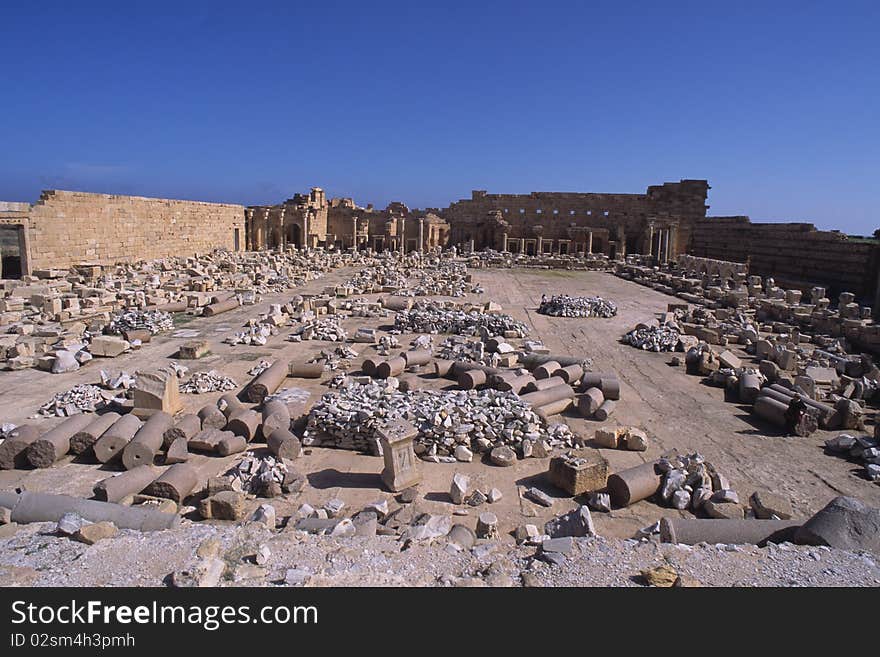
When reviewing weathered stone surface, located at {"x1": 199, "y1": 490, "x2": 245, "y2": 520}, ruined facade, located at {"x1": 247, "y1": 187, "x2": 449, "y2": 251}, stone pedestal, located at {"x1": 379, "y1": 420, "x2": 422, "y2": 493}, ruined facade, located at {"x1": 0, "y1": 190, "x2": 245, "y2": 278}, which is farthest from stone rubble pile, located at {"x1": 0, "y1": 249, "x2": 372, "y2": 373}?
ruined facade, located at {"x1": 247, "y1": 187, "x2": 449, "y2": 251}

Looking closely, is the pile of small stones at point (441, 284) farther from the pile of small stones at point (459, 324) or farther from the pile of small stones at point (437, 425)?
the pile of small stones at point (437, 425)

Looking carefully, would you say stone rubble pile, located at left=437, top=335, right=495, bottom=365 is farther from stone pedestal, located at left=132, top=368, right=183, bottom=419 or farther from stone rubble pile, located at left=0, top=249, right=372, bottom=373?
stone rubble pile, located at left=0, top=249, right=372, bottom=373

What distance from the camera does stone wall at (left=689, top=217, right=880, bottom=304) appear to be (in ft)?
74.8

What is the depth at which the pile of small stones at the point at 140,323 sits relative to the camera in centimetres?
1384

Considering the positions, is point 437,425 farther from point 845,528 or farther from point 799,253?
point 799,253

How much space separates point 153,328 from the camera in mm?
14227

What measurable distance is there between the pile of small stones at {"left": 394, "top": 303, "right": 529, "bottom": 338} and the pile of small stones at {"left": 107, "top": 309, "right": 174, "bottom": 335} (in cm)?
601

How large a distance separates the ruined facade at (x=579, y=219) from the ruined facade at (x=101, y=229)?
18.0 m

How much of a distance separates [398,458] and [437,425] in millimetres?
1144

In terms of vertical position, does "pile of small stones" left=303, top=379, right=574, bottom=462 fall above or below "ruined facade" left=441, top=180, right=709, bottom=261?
below

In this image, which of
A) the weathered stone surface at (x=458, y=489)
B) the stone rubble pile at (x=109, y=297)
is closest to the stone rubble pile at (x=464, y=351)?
the weathered stone surface at (x=458, y=489)

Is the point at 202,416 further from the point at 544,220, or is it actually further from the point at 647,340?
the point at 544,220

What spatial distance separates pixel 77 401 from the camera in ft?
29.1

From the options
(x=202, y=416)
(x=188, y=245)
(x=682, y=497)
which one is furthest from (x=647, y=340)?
(x=188, y=245)
